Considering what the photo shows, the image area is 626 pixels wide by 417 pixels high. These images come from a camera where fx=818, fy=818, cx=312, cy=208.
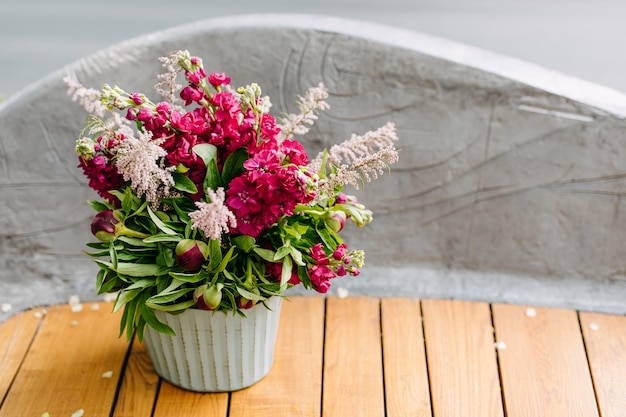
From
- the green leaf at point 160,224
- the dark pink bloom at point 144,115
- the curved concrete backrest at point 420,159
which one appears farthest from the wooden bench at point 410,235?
the dark pink bloom at point 144,115

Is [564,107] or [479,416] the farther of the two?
[564,107]

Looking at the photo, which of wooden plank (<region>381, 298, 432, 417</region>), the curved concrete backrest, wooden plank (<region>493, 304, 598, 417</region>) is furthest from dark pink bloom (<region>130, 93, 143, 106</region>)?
wooden plank (<region>493, 304, 598, 417</region>)

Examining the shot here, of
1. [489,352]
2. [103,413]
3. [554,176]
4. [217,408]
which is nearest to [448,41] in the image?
[554,176]

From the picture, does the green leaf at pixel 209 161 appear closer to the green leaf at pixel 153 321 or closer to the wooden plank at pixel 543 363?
the green leaf at pixel 153 321

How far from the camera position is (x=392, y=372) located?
196 centimetres

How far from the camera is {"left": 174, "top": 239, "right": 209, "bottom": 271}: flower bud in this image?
1601 mm

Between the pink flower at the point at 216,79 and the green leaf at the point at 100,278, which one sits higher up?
the pink flower at the point at 216,79

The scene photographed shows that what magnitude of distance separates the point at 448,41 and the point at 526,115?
292 mm

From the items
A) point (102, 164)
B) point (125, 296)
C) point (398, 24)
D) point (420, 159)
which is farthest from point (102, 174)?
point (398, 24)

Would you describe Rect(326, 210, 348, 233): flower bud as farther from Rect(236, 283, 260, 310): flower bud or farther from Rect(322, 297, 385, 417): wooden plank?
Rect(322, 297, 385, 417): wooden plank

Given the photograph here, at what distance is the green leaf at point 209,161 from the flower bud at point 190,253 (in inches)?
4.5

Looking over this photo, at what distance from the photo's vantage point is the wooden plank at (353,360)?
6.10 feet

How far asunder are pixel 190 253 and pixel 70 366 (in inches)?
22.9

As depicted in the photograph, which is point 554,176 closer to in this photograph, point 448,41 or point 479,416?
point 448,41
